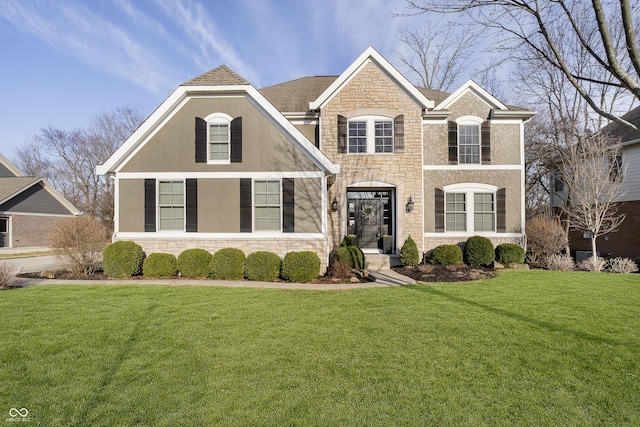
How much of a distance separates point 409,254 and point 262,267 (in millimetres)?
5540

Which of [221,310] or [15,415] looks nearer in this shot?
[15,415]

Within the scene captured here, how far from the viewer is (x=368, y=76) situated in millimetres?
12742

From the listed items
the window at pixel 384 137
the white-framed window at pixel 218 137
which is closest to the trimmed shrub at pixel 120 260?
the white-framed window at pixel 218 137

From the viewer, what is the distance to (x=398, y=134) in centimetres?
→ 1266

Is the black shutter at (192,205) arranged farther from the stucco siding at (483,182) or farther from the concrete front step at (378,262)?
the stucco siding at (483,182)

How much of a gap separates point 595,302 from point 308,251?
23.5 ft

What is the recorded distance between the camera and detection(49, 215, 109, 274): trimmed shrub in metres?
10.4

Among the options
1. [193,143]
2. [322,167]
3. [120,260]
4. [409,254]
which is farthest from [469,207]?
[120,260]

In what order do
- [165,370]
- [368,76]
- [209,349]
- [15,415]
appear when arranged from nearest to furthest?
A: 1. [15,415]
2. [165,370]
3. [209,349]
4. [368,76]

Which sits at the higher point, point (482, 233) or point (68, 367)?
point (482, 233)

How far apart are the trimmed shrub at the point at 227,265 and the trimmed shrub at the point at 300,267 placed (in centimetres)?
139

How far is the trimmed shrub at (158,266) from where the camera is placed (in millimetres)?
10039

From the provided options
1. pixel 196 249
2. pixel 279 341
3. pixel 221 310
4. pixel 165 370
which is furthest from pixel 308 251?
pixel 165 370

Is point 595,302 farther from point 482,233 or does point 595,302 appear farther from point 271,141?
point 271,141
